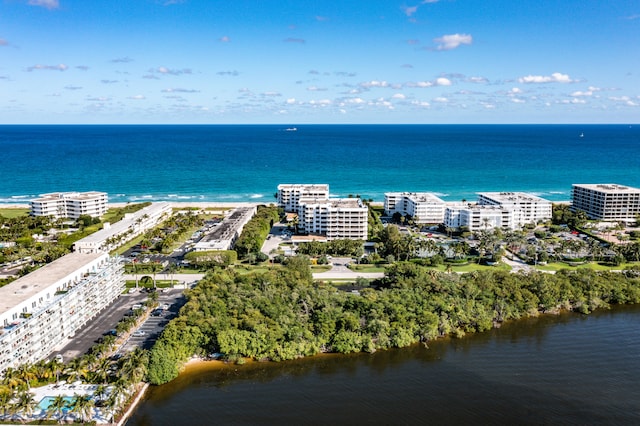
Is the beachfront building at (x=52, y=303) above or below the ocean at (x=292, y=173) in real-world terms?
below

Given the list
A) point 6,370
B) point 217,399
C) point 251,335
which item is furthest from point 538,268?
point 6,370

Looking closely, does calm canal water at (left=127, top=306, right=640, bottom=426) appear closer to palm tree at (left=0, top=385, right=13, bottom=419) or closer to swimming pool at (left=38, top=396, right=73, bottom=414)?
swimming pool at (left=38, top=396, right=73, bottom=414)

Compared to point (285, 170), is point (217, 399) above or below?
below

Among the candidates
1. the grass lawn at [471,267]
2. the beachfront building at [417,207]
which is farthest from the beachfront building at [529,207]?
the grass lawn at [471,267]

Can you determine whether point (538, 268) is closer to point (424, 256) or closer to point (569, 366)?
point (424, 256)

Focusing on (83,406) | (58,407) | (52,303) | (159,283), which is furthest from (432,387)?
(159,283)

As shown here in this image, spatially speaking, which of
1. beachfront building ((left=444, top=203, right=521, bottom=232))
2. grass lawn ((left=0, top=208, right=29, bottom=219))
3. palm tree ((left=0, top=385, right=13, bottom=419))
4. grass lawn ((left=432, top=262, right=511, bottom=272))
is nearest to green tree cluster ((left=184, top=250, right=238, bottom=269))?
grass lawn ((left=432, top=262, right=511, bottom=272))

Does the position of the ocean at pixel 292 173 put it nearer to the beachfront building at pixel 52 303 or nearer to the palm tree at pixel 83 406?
the beachfront building at pixel 52 303
